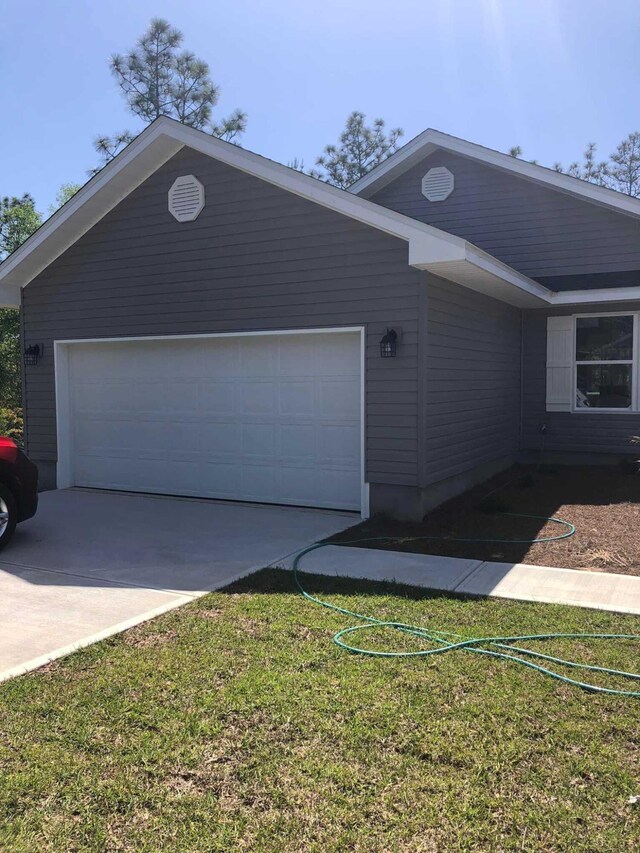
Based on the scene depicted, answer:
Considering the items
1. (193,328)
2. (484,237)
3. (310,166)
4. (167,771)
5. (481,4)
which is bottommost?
(167,771)

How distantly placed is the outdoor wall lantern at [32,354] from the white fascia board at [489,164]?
21.1 feet

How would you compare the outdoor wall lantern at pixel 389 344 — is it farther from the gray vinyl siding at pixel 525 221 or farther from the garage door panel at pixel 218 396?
the gray vinyl siding at pixel 525 221

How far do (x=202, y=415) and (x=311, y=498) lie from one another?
6.57ft

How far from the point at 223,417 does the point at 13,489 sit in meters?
3.27

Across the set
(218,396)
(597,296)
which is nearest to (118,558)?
(218,396)

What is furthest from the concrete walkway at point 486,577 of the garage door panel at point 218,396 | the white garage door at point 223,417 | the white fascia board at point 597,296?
the white fascia board at point 597,296

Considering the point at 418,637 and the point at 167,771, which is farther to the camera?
the point at 418,637

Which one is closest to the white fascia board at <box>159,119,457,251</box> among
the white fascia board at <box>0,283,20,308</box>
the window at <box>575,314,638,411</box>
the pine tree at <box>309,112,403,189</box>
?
the white fascia board at <box>0,283,20,308</box>

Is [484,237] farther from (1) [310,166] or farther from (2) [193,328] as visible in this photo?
(1) [310,166]

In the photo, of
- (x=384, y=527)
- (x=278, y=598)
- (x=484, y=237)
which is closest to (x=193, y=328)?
(x=384, y=527)

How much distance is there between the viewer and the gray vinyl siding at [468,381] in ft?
27.8

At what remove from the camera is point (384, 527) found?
26.2ft

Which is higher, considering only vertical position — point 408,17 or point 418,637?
point 408,17

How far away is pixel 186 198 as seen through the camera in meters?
9.44
